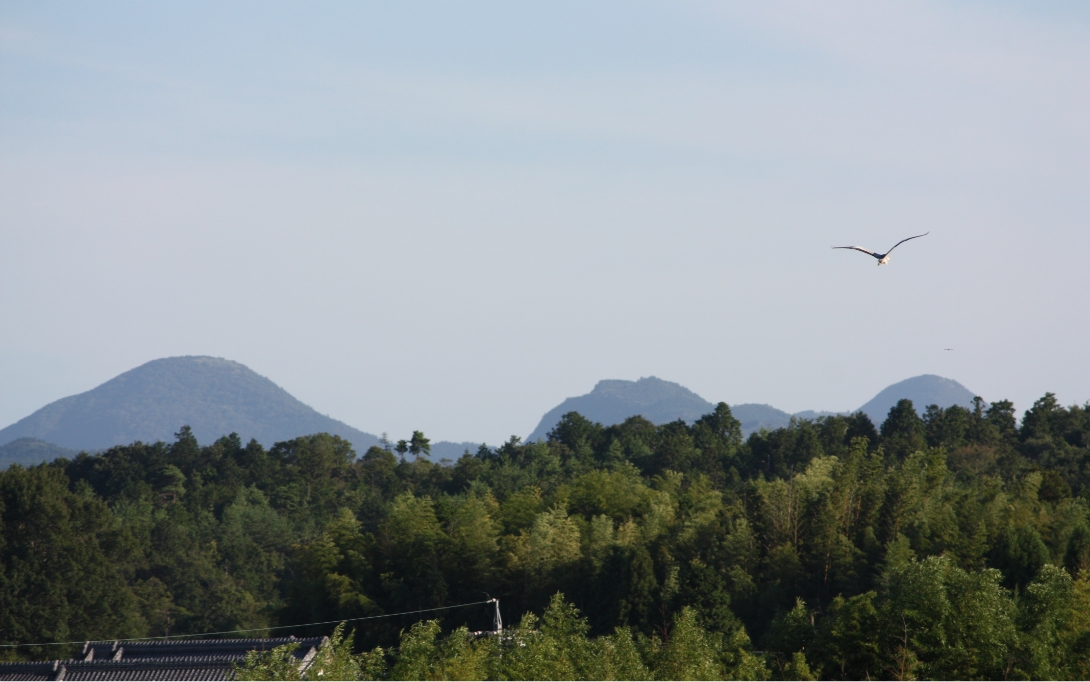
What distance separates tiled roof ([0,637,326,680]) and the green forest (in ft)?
11.5

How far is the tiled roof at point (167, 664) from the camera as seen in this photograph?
90.3ft

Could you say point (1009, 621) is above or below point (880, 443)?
below

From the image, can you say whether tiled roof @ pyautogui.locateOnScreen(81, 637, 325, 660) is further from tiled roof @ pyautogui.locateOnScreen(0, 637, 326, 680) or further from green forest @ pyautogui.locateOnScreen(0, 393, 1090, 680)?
green forest @ pyautogui.locateOnScreen(0, 393, 1090, 680)

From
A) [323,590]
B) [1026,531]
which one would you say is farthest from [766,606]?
[323,590]

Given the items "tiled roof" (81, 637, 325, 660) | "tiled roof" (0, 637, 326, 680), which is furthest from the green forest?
"tiled roof" (0, 637, 326, 680)

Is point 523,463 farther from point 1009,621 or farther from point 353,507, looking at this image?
point 1009,621

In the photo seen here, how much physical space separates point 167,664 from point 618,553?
16.2 meters

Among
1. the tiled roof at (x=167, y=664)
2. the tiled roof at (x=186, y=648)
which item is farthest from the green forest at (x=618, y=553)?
the tiled roof at (x=167, y=664)

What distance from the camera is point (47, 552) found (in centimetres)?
5053

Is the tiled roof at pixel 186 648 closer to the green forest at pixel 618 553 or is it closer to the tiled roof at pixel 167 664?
the tiled roof at pixel 167 664

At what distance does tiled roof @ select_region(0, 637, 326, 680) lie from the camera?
27516 mm

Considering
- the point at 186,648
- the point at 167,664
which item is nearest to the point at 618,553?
the point at 186,648

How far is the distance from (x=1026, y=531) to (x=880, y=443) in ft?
99.3

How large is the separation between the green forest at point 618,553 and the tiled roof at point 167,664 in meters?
3.50
